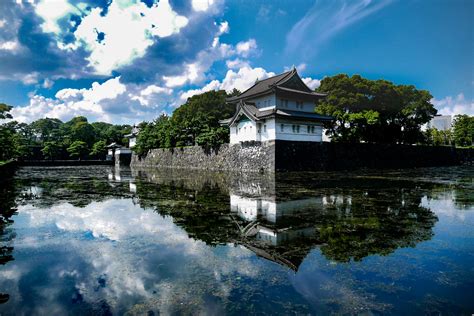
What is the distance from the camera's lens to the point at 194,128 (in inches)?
1411

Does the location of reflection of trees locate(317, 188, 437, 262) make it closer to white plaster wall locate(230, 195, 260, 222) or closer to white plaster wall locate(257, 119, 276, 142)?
white plaster wall locate(230, 195, 260, 222)

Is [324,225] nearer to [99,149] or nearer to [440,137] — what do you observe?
[99,149]

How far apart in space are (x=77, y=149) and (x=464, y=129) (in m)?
68.5

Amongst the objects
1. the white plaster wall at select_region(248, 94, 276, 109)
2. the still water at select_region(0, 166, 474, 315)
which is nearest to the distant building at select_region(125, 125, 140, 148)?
the white plaster wall at select_region(248, 94, 276, 109)

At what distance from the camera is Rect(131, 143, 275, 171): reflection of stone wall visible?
2548 centimetres

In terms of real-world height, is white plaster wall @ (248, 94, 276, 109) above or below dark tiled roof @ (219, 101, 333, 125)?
above

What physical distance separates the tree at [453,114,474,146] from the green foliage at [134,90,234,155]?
4057 centimetres

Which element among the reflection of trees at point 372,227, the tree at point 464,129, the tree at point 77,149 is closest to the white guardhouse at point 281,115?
the reflection of trees at point 372,227

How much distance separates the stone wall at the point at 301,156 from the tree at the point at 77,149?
75.8ft

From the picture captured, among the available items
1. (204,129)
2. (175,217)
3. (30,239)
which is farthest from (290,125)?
(30,239)

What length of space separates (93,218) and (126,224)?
123 cm

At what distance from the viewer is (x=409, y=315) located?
2812 mm

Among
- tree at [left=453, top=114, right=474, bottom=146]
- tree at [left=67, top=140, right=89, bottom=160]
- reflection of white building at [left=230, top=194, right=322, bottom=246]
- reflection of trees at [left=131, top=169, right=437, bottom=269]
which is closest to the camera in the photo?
reflection of trees at [left=131, top=169, right=437, bottom=269]

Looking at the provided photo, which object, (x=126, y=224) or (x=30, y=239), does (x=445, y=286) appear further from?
(x=30, y=239)
